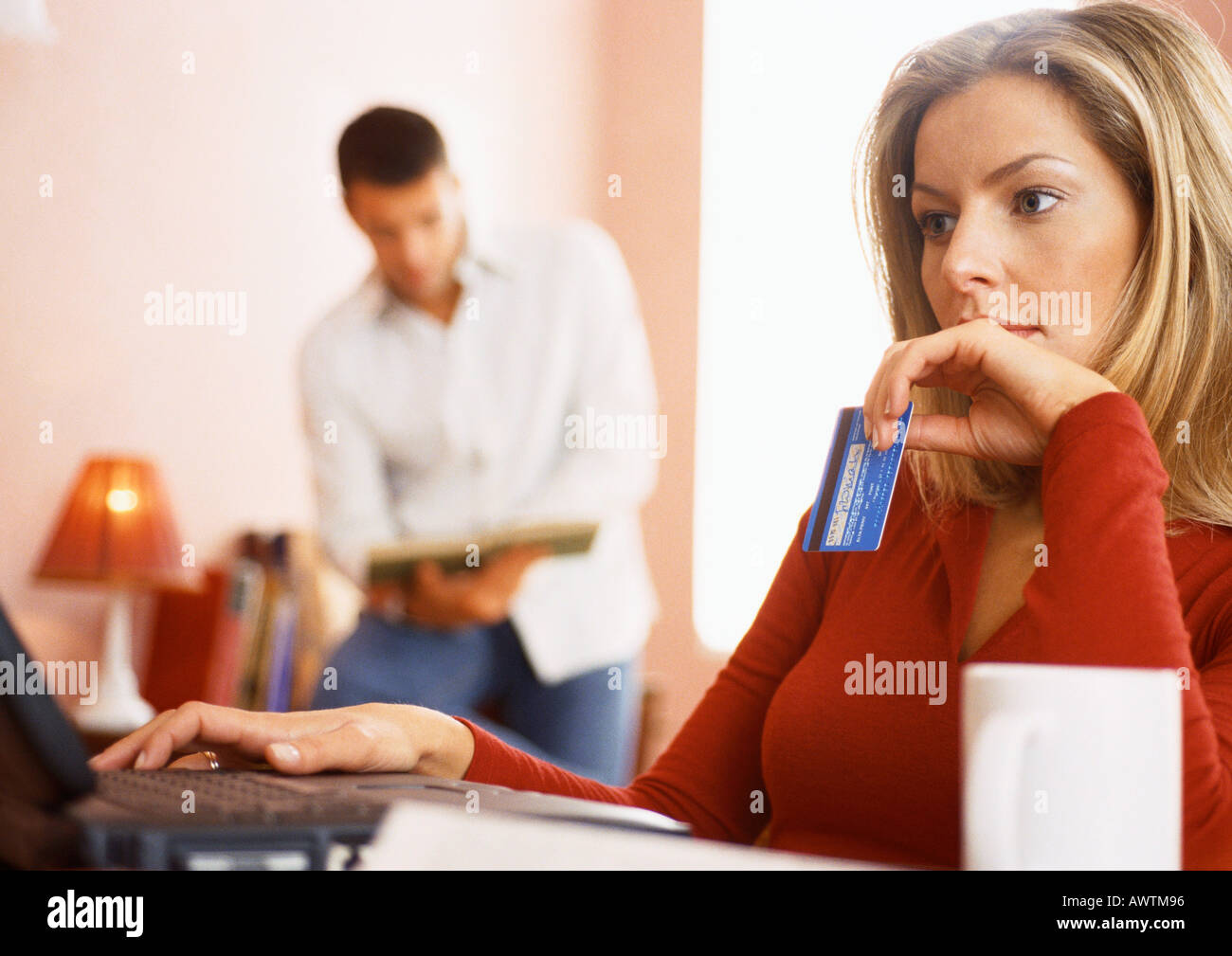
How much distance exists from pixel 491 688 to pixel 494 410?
22.4 inches

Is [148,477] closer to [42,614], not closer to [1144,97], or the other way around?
[42,614]

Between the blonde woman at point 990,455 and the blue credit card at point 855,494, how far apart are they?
0.05ft

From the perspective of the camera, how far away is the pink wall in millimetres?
3051

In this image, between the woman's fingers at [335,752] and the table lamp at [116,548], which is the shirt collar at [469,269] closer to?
the table lamp at [116,548]

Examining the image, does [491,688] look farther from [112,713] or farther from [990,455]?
[990,455]

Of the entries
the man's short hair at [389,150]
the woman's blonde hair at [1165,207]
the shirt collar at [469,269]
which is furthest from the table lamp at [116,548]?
the woman's blonde hair at [1165,207]

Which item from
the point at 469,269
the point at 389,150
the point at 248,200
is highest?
the point at 248,200

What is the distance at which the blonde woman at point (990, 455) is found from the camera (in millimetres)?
699

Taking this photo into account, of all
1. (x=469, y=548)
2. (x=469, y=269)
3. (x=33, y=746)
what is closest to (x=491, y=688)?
(x=469, y=548)

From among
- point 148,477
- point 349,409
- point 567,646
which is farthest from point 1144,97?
point 148,477

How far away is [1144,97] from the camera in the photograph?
89 cm

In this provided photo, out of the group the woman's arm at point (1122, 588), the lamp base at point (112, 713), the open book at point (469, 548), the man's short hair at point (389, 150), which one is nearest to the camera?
the woman's arm at point (1122, 588)

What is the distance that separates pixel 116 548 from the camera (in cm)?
288

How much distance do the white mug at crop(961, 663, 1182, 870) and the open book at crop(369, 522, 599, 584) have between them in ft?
4.83
